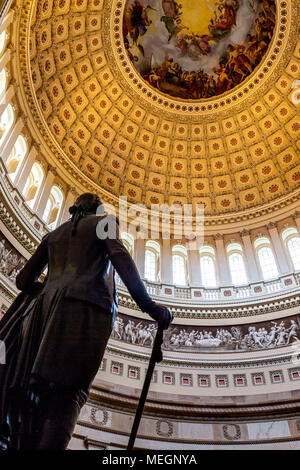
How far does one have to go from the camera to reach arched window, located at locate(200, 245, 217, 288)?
21875 millimetres

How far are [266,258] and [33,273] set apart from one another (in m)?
19.5

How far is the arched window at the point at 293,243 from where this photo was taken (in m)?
21.0

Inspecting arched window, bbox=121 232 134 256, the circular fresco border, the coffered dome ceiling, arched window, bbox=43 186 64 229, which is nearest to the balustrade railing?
arched window, bbox=121 232 134 256

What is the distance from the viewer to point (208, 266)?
2277 centimetres

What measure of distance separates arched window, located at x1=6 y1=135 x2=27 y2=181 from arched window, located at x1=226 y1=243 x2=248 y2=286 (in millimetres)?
12362

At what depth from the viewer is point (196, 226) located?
24.9m

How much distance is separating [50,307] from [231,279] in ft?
61.6

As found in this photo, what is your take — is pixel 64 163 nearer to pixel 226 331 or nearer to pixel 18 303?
pixel 226 331

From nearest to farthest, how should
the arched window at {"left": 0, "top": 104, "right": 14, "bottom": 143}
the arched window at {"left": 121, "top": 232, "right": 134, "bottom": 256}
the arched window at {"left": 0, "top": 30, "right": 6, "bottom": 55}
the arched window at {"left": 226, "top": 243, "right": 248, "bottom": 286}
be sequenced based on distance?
the arched window at {"left": 0, "top": 30, "right": 6, "bottom": 55}, the arched window at {"left": 0, "top": 104, "right": 14, "bottom": 143}, the arched window at {"left": 226, "top": 243, "right": 248, "bottom": 286}, the arched window at {"left": 121, "top": 232, "right": 134, "bottom": 256}

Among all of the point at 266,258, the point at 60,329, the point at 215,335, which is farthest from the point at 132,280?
the point at 266,258

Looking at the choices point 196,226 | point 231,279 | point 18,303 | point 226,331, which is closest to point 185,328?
point 226,331

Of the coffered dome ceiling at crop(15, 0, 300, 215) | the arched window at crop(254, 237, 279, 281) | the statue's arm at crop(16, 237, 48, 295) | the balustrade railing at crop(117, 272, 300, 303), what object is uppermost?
the coffered dome ceiling at crop(15, 0, 300, 215)

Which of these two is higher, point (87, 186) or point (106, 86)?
point (106, 86)

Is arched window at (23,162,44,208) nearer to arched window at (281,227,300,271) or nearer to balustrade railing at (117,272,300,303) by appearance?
balustrade railing at (117,272,300,303)
